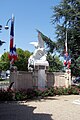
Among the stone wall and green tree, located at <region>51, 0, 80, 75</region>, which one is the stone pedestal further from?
green tree, located at <region>51, 0, 80, 75</region>

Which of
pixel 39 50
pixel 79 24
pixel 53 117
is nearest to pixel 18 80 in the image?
pixel 39 50

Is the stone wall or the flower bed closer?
the flower bed

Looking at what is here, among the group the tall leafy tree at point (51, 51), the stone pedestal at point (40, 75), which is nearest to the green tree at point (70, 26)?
the tall leafy tree at point (51, 51)

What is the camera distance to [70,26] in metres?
40.8

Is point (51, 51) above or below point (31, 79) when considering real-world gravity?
above

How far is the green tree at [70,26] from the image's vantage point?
130 ft

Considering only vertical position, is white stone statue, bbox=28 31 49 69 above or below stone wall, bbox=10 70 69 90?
above

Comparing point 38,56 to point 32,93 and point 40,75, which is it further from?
point 32,93

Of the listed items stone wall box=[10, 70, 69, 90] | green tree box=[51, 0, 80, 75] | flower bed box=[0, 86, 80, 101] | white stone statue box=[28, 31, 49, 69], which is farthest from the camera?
green tree box=[51, 0, 80, 75]

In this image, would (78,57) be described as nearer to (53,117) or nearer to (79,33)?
(79,33)

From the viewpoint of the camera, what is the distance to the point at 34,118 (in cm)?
1416

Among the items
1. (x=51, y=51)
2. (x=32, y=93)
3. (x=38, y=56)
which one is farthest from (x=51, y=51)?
(x=32, y=93)

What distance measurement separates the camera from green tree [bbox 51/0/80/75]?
39.5m

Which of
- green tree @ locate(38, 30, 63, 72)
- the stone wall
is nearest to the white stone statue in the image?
the stone wall
